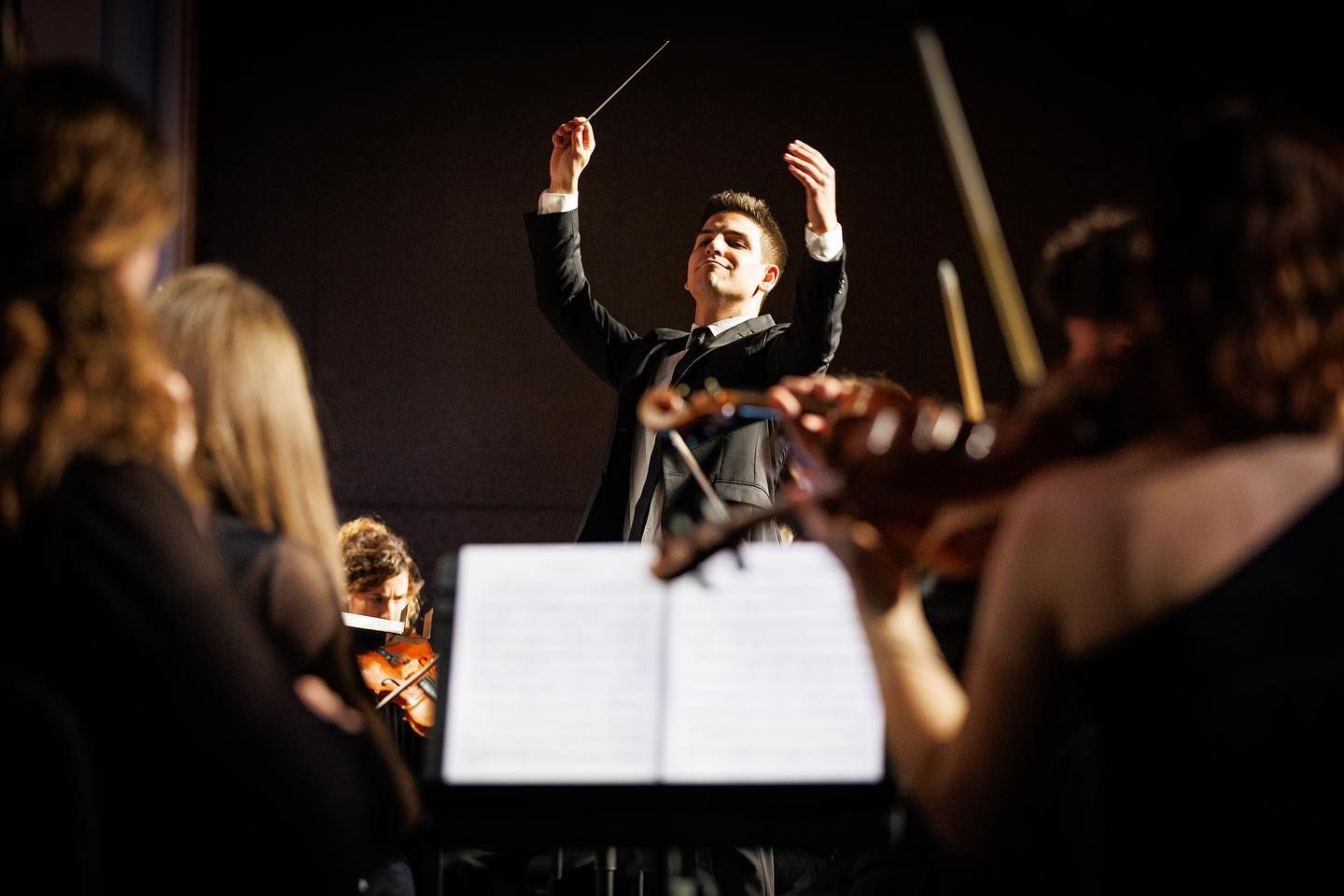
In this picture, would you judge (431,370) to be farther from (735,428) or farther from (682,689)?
(682,689)

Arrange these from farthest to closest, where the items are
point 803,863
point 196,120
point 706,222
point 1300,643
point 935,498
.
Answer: point 196,120 → point 706,222 → point 803,863 → point 935,498 → point 1300,643

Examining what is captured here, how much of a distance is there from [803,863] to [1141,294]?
5.59ft

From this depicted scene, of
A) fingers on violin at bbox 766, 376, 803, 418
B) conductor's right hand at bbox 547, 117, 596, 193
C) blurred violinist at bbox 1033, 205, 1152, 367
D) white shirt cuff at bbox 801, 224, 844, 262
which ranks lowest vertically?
fingers on violin at bbox 766, 376, 803, 418

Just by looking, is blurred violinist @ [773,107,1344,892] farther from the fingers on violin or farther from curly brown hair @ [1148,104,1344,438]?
the fingers on violin

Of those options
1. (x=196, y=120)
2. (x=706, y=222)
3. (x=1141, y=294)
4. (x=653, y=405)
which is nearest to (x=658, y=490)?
(x=706, y=222)

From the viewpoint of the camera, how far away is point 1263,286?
0.80 m

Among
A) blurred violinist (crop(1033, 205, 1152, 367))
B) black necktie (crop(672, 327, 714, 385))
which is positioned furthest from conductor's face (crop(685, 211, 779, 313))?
blurred violinist (crop(1033, 205, 1152, 367))

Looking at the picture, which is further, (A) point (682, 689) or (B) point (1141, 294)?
(A) point (682, 689)

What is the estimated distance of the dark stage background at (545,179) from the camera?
158 inches

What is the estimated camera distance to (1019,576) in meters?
0.81

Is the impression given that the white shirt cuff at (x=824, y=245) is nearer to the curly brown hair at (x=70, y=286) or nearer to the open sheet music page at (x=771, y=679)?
the open sheet music page at (x=771, y=679)

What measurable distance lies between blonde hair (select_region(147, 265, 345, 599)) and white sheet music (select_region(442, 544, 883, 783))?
20 centimetres

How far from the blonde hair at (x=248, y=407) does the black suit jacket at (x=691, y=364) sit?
1.46m

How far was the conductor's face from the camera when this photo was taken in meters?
2.96
